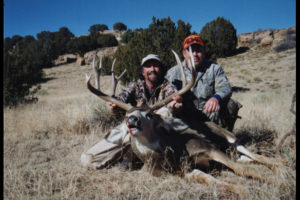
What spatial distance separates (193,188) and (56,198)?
1582 mm

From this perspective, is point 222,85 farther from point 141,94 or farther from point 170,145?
point 170,145

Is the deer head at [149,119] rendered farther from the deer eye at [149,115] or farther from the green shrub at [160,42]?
the green shrub at [160,42]

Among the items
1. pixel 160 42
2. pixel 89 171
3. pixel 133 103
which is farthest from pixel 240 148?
pixel 160 42

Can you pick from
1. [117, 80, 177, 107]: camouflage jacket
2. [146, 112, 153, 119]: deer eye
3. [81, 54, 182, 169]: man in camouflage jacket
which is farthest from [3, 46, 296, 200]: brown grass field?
[117, 80, 177, 107]: camouflage jacket

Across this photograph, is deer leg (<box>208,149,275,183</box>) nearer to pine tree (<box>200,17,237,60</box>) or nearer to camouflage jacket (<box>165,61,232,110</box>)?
camouflage jacket (<box>165,61,232,110</box>)

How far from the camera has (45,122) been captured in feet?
18.0

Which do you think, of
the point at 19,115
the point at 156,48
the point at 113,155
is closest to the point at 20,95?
the point at 19,115

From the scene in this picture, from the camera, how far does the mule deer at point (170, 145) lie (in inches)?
106

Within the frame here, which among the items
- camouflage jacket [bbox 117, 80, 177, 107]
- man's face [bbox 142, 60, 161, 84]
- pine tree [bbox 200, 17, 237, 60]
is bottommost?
camouflage jacket [bbox 117, 80, 177, 107]

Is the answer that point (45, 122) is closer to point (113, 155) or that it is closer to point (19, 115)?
point (19, 115)

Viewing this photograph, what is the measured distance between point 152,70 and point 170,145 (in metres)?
1.37

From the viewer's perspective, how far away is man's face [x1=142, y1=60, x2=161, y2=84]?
12.5 ft

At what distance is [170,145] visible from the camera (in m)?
3.01

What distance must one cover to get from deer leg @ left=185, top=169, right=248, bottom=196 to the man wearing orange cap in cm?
105
